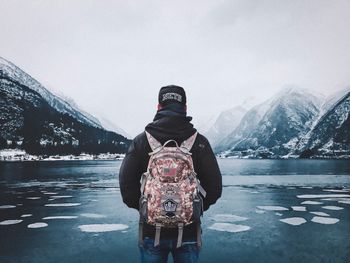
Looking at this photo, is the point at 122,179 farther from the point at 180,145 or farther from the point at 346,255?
the point at 346,255

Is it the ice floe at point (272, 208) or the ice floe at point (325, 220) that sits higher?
the ice floe at point (325, 220)

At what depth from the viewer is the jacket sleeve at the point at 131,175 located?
12.0ft

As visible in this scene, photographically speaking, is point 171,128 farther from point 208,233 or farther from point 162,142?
point 208,233

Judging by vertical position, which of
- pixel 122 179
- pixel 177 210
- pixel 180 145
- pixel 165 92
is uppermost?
pixel 165 92

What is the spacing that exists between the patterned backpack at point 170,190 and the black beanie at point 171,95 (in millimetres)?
429

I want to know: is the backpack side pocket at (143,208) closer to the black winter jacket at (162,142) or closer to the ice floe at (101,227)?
the black winter jacket at (162,142)

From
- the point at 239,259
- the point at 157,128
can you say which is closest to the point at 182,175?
the point at 157,128

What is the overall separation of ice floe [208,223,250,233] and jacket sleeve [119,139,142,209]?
664cm

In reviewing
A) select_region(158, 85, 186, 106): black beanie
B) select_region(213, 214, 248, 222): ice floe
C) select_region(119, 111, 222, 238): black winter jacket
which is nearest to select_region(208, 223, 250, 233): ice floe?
select_region(213, 214, 248, 222): ice floe

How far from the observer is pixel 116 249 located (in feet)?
25.4

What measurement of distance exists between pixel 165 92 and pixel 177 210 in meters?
1.19

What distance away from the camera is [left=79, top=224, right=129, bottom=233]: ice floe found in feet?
32.1

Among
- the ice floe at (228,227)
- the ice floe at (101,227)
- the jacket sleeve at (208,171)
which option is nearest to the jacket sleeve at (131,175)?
the jacket sleeve at (208,171)

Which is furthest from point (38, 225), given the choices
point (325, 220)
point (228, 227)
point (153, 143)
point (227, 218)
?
point (325, 220)
